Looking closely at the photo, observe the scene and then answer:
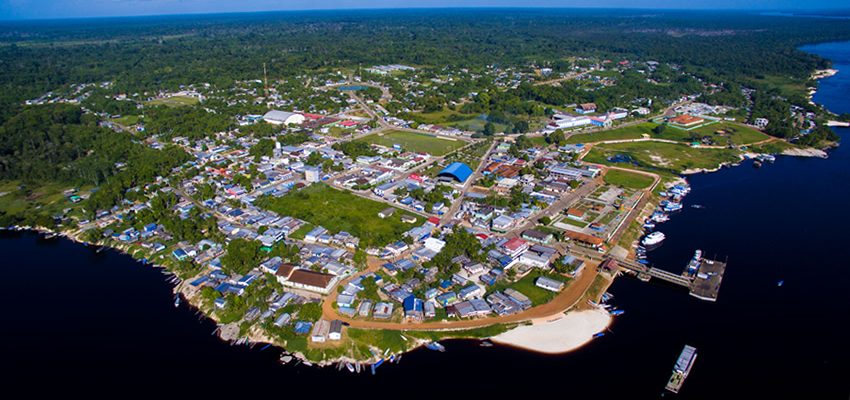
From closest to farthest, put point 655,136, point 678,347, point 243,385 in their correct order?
point 243,385 < point 678,347 < point 655,136

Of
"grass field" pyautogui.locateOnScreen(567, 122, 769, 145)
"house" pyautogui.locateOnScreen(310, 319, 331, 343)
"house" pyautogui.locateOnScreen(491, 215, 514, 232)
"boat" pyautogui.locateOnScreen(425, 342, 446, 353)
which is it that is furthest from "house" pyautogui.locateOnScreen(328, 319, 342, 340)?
"grass field" pyautogui.locateOnScreen(567, 122, 769, 145)

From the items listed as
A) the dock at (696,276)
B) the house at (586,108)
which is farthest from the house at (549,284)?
the house at (586,108)

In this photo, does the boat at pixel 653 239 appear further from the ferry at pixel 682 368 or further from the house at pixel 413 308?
the house at pixel 413 308

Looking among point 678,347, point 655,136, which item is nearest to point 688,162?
point 655,136

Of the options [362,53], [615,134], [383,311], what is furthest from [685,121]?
[362,53]

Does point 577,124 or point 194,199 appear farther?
point 577,124

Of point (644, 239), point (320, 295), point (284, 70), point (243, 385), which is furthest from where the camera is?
point (284, 70)

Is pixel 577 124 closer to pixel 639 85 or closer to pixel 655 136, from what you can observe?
pixel 655 136
